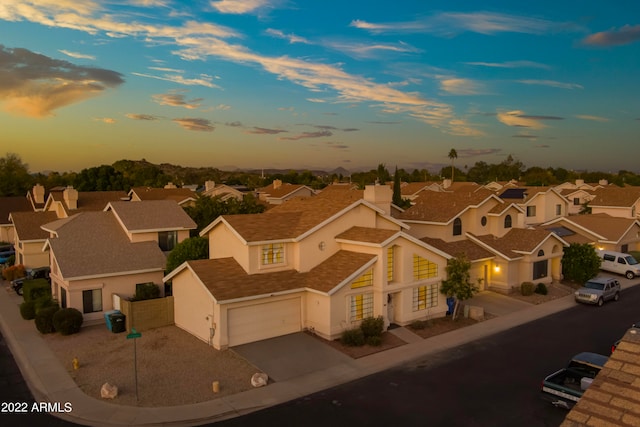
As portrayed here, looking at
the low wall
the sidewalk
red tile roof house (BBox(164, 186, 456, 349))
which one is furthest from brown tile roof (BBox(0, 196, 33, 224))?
red tile roof house (BBox(164, 186, 456, 349))

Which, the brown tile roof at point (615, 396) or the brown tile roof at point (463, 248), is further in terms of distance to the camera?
the brown tile roof at point (463, 248)

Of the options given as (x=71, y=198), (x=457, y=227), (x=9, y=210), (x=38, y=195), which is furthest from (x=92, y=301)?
(x=38, y=195)

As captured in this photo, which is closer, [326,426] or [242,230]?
[326,426]

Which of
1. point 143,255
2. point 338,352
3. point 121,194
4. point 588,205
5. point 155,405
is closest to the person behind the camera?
point 155,405

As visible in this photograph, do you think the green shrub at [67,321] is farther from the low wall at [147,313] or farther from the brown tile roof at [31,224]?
the brown tile roof at [31,224]

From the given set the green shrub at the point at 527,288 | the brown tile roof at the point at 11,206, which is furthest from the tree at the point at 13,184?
the green shrub at the point at 527,288

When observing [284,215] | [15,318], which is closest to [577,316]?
[284,215]

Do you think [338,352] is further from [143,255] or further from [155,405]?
[143,255]
